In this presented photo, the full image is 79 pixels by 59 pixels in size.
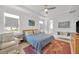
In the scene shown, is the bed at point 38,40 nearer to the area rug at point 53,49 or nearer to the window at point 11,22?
the area rug at point 53,49

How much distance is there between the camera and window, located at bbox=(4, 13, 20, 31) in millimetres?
2199

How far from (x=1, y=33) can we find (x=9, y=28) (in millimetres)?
218

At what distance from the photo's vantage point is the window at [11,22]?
7.22ft

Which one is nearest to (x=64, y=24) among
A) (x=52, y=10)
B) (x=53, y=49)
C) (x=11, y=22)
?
(x=52, y=10)

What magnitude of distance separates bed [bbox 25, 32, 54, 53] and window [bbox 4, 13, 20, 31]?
0.38 m

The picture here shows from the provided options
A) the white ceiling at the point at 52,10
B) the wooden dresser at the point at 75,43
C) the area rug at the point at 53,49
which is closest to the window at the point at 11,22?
the white ceiling at the point at 52,10

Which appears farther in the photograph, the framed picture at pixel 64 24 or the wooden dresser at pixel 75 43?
the framed picture at pixel 64 24

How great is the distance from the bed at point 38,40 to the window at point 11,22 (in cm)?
38

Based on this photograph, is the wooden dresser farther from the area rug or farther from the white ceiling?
the white ceiling

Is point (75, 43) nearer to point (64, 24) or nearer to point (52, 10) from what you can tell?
point (64, 24)

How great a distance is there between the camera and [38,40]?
7.34ft

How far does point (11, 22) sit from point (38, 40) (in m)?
0.80
